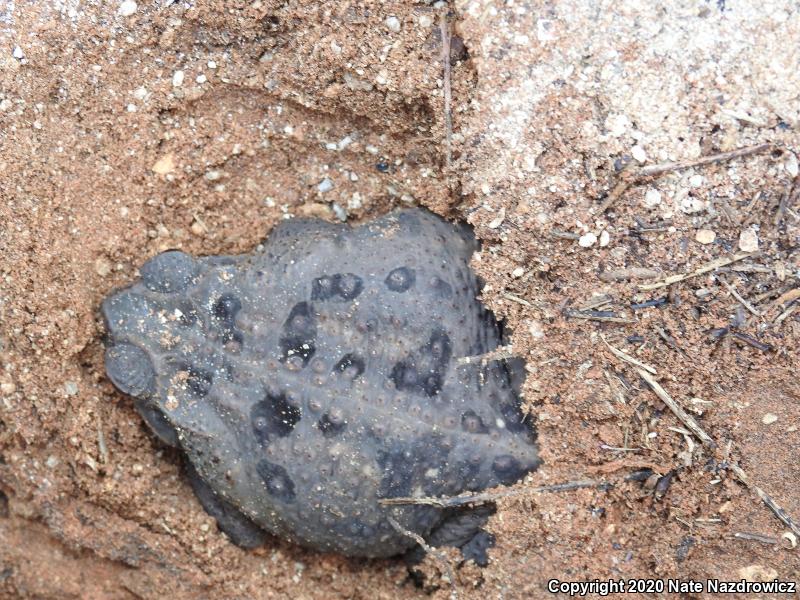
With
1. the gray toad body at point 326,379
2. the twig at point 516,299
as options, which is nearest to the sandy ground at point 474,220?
the twig at point 516,299

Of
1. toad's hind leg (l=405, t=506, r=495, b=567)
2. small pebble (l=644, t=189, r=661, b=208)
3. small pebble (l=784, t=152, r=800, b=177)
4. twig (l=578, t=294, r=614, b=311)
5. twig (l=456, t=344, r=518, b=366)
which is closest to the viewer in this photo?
small pebble (l=784, t=152, r=800, b=177)

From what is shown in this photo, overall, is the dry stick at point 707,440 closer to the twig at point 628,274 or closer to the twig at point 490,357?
the twig at point 628,274

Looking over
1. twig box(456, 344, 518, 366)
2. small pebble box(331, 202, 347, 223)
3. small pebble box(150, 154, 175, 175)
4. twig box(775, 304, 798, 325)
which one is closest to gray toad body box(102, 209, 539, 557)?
twig box(456, 344, 518, 366)

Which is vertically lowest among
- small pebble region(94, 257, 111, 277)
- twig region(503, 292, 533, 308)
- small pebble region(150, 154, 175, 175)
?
twig region(503, 292, 533, 308)

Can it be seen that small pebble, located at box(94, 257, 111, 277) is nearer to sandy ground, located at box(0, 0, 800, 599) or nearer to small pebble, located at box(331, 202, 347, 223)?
sandy ground, located at box(0, 0, 800, 599)

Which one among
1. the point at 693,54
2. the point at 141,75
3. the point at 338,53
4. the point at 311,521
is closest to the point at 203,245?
the point at 141,75

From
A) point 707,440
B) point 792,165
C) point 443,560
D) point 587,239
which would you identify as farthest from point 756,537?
point 792,165

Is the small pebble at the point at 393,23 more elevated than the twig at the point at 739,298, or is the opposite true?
the small pebble at the point at 393,23
